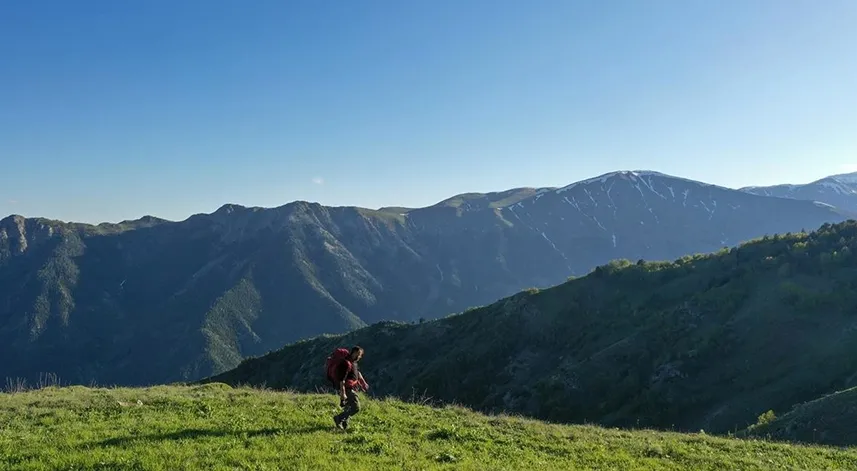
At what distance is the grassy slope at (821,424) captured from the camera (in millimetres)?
25375

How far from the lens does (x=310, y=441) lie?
14.5m

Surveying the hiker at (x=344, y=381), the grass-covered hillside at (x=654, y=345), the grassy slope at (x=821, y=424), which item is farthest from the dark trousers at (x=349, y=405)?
the grass-covered hillside at (x=654, y=345)

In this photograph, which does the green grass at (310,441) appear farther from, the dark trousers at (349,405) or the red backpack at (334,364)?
the red backpack at (334,364)

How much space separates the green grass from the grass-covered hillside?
23.6 meters

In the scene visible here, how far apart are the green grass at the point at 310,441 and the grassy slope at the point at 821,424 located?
20.9 feet

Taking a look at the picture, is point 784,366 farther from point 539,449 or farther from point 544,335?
point 539,449

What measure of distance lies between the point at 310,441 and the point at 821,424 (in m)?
26.2

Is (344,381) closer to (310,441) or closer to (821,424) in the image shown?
(310,441)

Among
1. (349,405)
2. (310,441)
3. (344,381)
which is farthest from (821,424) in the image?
(310,441)

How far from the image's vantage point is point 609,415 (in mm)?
49656

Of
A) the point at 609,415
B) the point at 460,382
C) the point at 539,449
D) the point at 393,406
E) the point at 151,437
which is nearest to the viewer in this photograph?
the point at 151,437

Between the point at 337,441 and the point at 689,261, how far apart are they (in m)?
76.0

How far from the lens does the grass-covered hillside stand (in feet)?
150

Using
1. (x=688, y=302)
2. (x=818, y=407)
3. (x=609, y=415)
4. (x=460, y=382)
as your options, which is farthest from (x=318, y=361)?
(x=818, y=407)
